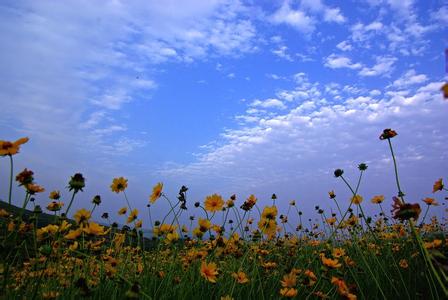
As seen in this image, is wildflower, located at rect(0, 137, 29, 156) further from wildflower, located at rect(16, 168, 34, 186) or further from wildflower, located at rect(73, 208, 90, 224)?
wildflower, located at rect(73, 208, 90, 224)

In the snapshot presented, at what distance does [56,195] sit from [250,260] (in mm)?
2454

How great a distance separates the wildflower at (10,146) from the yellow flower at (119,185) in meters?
1.38

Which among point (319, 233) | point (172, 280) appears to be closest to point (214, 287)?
point (172, 280)

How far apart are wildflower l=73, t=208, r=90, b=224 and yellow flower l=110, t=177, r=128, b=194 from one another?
0.77m

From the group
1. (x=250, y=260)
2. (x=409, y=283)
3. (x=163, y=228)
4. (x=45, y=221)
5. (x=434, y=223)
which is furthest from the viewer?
(x=45, y=221)

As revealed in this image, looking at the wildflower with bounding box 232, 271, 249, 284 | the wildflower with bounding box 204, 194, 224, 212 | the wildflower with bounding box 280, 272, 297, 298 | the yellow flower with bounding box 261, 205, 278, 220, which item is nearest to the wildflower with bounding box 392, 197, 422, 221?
the wildflower with bounding box 280, 272, 297, 298

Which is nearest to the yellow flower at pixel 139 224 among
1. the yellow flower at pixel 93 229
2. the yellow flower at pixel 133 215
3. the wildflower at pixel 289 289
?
the yellow flower at pixel 133 215

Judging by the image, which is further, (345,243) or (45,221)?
(45,221)

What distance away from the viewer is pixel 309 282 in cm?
236

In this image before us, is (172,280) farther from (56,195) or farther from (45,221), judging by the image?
(45,221)

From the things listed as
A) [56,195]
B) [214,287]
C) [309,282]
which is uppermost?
[56,195]

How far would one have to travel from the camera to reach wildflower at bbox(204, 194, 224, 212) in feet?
12.0

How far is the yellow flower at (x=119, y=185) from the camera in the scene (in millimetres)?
3428

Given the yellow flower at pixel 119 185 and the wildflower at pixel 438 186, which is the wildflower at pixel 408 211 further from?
the yellow flower at pixel 119 185
